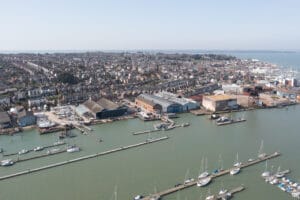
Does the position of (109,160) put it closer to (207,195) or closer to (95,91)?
(207,195)

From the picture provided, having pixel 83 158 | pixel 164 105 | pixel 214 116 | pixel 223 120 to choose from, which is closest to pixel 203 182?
pixel 83 158

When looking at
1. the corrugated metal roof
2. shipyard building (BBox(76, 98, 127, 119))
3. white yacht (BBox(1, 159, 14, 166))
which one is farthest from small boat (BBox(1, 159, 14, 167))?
shipyard building (BBox(76, 98, 127, 119))

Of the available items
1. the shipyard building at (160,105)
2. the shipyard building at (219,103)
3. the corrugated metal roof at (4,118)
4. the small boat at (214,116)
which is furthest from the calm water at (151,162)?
the shipyard building at (219,103)

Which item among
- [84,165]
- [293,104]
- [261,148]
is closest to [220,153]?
[261,148]

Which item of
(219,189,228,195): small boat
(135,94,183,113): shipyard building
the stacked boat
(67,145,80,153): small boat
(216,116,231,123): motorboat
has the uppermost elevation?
(135,94,183,113): shipyard building

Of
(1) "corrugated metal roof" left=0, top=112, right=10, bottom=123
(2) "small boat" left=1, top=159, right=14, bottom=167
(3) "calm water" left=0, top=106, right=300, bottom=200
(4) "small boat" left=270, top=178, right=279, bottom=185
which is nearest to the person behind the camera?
(3) "calm water" left=0, top=106, right=300, bottom=200

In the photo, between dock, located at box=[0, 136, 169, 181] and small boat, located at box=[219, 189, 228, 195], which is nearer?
small boat, located at box=[219, 189, 228, 195]

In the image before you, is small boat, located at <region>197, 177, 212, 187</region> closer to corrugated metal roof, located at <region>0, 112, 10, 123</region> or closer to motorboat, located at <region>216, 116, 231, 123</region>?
motorboat, located at <region>216, 116, 231, 123</region>

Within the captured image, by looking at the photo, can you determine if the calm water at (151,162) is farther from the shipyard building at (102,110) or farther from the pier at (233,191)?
the shipyard building at (102,110)
